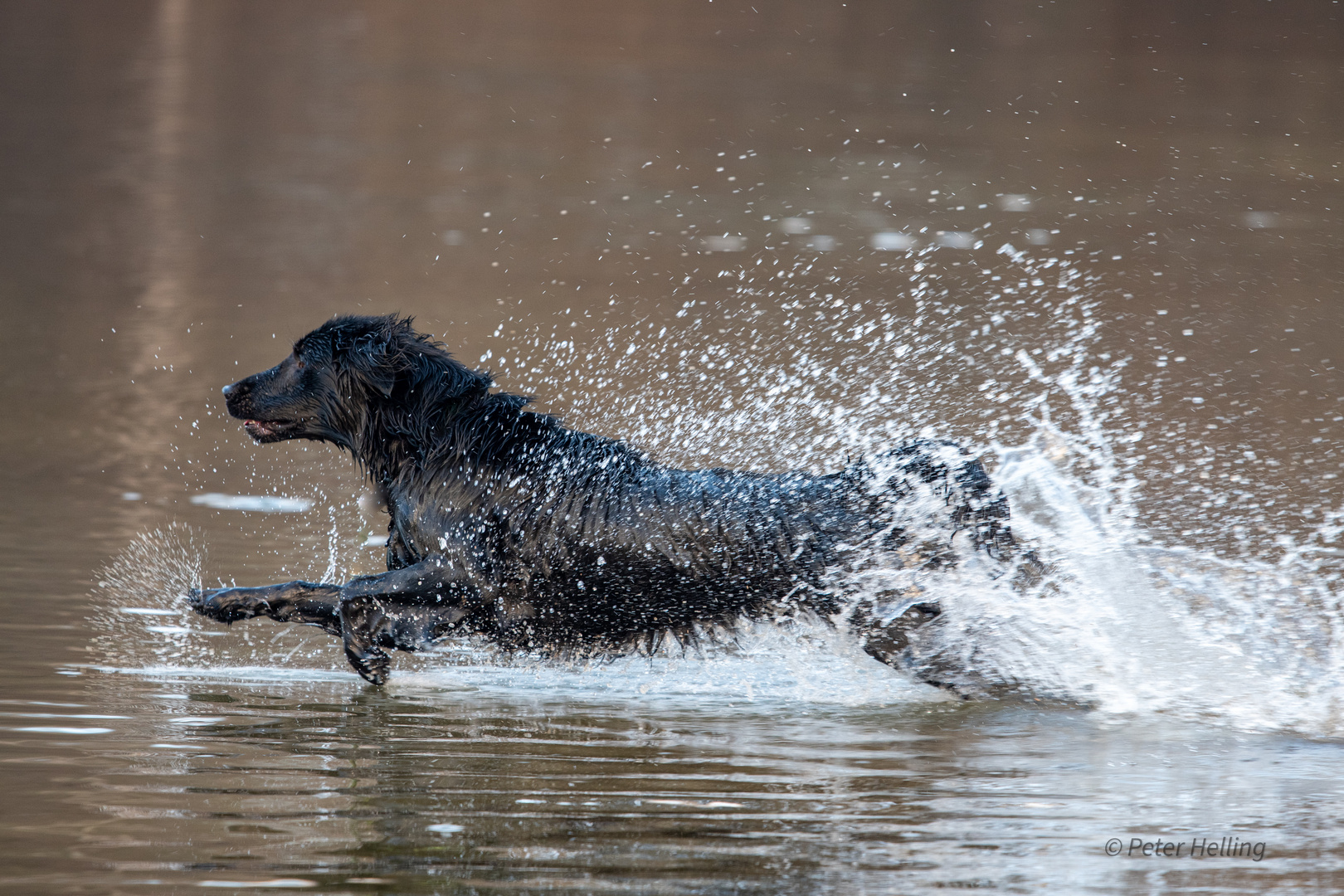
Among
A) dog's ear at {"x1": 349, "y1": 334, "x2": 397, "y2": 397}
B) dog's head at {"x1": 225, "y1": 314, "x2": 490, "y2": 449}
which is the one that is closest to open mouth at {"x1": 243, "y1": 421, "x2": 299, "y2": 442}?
dog's head at {"x1": 225, "y1": 314, "x2": 490, "y2": 449}

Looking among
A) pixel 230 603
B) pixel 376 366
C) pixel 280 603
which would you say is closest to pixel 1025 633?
pixel 376 366

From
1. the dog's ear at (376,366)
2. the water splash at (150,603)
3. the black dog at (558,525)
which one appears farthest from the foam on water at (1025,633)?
the dog's ear at (376,366)

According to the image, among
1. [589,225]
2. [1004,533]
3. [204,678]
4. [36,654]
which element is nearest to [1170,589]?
[1004,533]

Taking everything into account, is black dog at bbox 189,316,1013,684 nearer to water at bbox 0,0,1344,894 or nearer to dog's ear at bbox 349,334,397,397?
dog's ear at bbox 349,334,397,397

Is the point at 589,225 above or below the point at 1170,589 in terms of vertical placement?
above

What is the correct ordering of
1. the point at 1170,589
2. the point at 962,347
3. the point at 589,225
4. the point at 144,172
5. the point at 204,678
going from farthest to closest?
the point at 144,172 → the point at 589,225 → the point at 962,347 → the point at 1170,589 → the point at 204,678

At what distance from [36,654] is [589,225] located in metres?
11.6

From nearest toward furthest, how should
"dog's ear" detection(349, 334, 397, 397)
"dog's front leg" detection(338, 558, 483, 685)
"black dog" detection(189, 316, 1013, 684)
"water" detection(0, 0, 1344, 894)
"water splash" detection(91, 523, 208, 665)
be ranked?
"water" detection(0, 0, 1344, 894) < "black dog" detection(189, 316, 1013, 684) < "dog's front leg" detection(338, 558, 483, 685) < "dog's ear" detection(349, 334, 397, 397) < "water splash" detection(91, 523, 208, 665)

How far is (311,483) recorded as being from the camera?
968cm

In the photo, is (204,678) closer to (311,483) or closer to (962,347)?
(311,483)

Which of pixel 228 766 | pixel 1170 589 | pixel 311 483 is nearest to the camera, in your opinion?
pixel 228 766

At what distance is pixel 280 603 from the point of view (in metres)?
6.30

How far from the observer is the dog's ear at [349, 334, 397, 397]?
6.26 metres

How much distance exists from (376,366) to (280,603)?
972 millimetres
